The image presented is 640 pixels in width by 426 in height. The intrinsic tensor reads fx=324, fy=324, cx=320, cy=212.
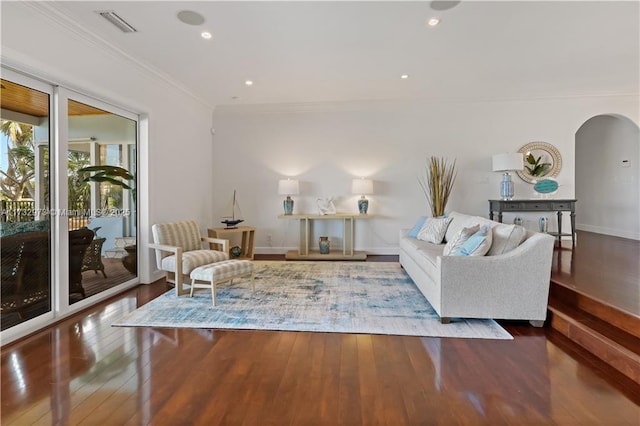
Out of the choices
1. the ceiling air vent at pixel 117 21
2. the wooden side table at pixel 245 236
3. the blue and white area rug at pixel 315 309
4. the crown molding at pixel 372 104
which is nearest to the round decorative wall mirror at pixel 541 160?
the crown molding at pixel 372 104

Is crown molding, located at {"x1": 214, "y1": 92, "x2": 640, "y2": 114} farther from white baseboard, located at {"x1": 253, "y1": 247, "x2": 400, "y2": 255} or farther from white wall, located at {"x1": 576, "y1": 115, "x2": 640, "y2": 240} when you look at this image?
white baseboard, located at {"x1": 253, "y1": 247, "x2": 400, "y2": 255}

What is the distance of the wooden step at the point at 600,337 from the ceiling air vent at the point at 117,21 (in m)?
4.74

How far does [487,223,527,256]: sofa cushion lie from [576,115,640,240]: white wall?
16.7 ft

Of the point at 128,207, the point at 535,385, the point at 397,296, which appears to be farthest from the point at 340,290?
A: the point at 128,207

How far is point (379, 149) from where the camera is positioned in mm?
6082

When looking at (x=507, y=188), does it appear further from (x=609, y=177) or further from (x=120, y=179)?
(x=120, y=179)

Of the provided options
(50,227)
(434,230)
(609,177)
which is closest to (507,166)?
(434,230)

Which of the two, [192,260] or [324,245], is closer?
[192,260]

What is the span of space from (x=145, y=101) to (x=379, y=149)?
3.88 metres

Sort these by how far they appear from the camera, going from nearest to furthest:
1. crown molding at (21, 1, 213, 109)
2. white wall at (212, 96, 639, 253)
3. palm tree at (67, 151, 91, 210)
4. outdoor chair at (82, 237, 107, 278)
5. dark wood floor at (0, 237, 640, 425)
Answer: dark wood floor at (0, 237, 640, 425) → crown molding at (21, 1, 213, 109) → palm tree at (67, 151, 91, 210) → outdoor chair at (82, 237, 107, 278) → white wall at (212, 96, 639, 253)

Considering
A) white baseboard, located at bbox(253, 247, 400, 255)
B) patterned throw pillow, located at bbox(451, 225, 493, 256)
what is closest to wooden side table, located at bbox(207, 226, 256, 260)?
white baseboard, located at bbox(253, 247, 400, 255)

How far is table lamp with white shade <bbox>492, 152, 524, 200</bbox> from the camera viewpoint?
533cm

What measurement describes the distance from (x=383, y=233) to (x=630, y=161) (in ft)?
16.1

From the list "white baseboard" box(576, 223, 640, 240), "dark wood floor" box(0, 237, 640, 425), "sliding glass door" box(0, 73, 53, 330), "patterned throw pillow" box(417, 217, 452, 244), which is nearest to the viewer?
"dark wood floor" box(0, 237, 640, 425)
